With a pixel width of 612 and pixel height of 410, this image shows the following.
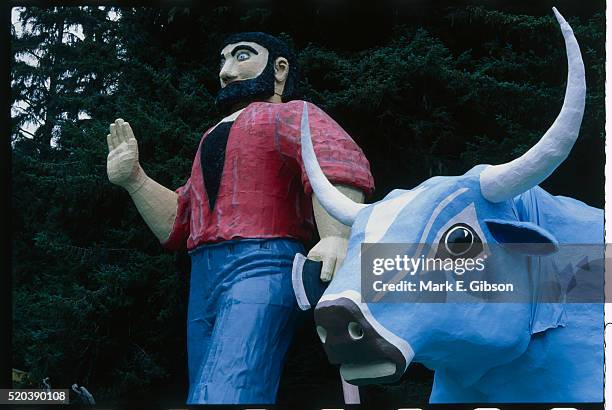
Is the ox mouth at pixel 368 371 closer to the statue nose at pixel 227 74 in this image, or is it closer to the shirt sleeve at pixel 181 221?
the shirt sleeve at pixel 181 221

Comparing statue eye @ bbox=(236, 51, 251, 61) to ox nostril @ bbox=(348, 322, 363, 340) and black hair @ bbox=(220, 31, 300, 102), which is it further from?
ox nostril @ bbox=(348, 322, 363, 340)

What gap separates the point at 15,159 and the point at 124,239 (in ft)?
2.42

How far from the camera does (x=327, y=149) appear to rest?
538cm

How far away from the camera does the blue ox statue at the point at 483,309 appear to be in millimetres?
4395

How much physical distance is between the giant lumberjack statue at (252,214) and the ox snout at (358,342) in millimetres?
724

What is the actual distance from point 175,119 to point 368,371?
2.81m

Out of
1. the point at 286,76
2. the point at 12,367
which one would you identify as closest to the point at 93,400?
the point at 12,367

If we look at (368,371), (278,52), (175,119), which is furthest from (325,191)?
(175,119)

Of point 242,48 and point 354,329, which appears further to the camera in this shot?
point 242,48

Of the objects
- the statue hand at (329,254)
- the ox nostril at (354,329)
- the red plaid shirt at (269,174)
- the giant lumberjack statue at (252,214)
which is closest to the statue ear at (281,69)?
the giant lumberjack statue at (252,214)

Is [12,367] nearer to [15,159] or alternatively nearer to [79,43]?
[15,159]

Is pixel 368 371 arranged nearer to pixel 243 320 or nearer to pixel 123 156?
pixel 243 320

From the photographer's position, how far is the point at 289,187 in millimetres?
5559

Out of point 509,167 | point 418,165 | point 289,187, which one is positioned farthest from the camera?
point 418,165
